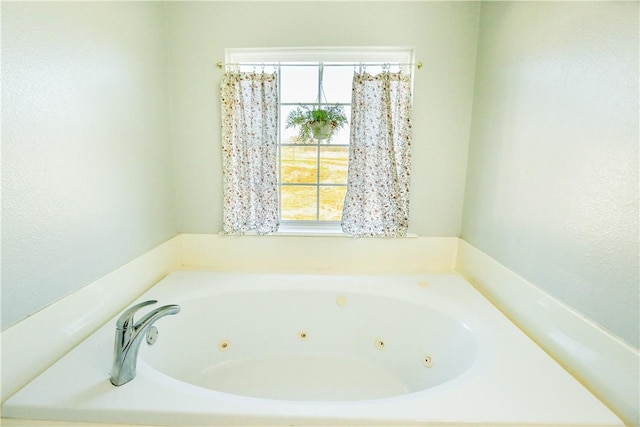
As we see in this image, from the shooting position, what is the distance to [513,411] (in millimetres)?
902

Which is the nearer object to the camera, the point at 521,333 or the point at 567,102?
the point at 567,102

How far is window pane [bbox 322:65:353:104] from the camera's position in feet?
6.64

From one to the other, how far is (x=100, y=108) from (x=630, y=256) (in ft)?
6.50

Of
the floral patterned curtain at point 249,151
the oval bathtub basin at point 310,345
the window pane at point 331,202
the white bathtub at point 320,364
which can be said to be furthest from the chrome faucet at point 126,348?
the window pane at point 331,202

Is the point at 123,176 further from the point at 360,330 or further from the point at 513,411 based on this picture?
the point at 513,411

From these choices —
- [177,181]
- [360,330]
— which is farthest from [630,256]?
[177,181]

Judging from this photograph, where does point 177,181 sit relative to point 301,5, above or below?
below

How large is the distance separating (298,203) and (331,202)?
235 mm

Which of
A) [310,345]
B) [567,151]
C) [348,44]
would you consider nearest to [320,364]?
[310,345]

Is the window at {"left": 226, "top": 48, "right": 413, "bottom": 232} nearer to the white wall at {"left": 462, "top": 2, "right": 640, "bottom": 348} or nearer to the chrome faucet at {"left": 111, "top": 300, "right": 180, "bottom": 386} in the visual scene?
the white wall at {"left": 462, "top": 2, "right": 640, "bottom": 348}

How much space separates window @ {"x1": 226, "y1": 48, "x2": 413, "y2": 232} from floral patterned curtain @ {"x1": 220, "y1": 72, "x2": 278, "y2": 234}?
14cm

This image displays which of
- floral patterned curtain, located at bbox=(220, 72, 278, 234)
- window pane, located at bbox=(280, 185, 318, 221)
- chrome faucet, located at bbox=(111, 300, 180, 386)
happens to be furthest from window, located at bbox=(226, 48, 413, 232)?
chrome faucet, located at bbox=(111, 300, 180, 386)

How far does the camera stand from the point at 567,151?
1.13 meters

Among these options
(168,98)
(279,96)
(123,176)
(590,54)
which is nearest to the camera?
(590,54)
